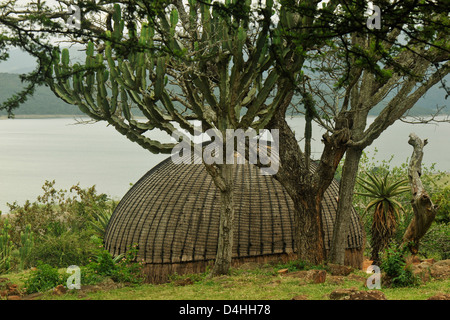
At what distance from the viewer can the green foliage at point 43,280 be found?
14.2 metres

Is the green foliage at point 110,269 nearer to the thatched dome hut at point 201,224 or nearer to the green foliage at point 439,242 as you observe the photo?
the thatched dome hut at point 201,224

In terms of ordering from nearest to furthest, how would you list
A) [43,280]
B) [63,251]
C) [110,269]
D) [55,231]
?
1. [43,280]
2. [110,269]
3. [63,251]
4. [55,231]

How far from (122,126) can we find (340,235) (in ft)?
24.3

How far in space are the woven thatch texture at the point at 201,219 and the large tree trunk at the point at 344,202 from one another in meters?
1.49

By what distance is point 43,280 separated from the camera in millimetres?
14398

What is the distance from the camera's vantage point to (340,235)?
1638cm

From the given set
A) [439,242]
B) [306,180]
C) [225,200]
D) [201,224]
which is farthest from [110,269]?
[439,242]

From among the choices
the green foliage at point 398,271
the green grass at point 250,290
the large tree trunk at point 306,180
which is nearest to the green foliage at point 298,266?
the large tree trunk at point 306,180

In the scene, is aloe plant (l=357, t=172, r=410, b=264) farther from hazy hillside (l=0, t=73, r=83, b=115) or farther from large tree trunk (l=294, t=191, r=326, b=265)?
hazy hillside (l=0, t=73, r=83, b=115)

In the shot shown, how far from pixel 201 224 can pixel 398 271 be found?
729cm

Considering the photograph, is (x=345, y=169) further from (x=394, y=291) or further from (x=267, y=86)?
(x=394, y=291)

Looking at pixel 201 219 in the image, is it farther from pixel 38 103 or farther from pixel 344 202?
pixel 38 103
